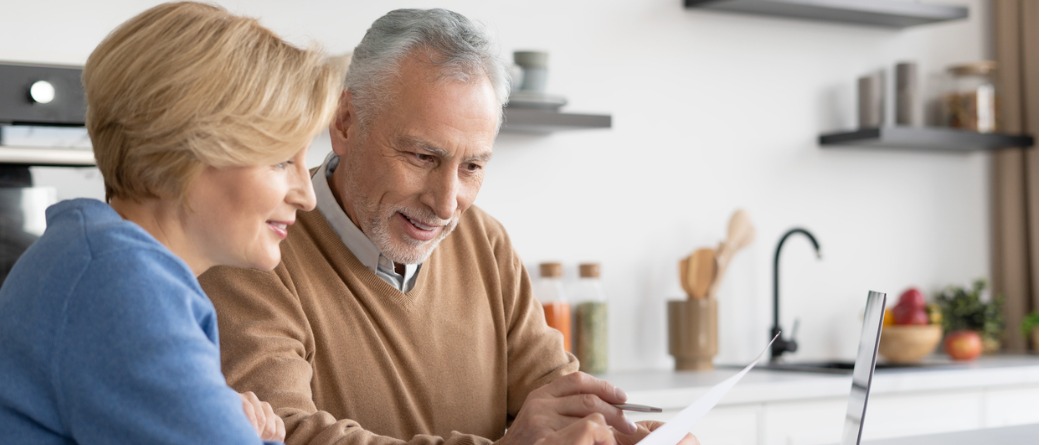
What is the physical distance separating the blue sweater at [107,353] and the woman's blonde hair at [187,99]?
106 millimetres

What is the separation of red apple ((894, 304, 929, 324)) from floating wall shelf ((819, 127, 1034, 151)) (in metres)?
0.51

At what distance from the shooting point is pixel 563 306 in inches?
127

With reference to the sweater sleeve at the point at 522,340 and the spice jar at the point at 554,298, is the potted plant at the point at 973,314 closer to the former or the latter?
the spice jar at the point at 554,298

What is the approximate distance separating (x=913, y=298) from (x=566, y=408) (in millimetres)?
2375

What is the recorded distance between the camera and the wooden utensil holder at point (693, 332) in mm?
3430

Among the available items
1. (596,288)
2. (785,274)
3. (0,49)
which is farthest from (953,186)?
(0,49)

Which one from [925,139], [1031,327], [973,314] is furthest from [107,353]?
[1031,327]

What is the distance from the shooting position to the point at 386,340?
188 cm

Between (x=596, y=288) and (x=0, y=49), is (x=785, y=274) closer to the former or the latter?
(x=596, y=288)

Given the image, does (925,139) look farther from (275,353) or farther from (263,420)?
(263,420)

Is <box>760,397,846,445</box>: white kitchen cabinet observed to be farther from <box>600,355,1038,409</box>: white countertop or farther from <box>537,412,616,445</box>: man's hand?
<box>537,412,616,445</box>: man's hand

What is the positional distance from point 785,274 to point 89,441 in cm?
306

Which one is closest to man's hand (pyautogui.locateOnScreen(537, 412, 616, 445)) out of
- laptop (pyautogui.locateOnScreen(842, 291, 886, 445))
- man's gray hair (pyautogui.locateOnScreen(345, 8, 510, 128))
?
laptop (pyautogui.locateOnScreen(842, 291, 886, 445))

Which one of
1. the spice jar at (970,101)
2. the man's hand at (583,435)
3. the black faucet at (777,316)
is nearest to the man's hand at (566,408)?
the man's hand at (583,435)
